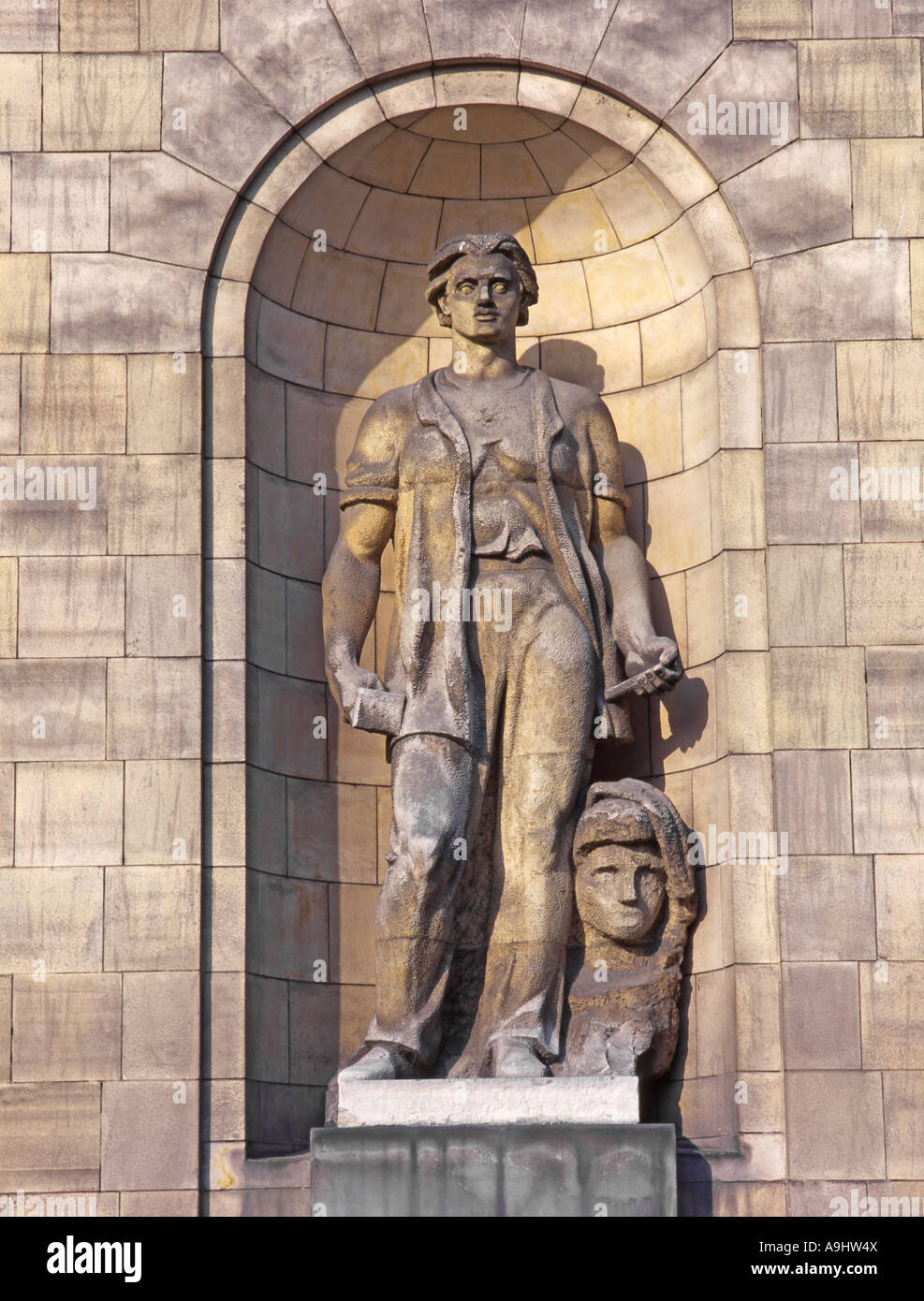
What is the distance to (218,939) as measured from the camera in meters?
11.6

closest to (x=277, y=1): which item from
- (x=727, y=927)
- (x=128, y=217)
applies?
(x=128, y=217)

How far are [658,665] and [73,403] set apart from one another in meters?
3.26

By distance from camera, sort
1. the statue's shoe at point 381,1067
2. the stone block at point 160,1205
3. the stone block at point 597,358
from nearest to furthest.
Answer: the statue's shoe at point 381,1067 → the stone block at point 160,1205 → the stone block at point 597,358

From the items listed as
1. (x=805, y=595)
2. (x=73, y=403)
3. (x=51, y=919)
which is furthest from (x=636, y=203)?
(x=51, y=919)

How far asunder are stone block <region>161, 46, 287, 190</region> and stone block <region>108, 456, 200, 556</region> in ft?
5.15

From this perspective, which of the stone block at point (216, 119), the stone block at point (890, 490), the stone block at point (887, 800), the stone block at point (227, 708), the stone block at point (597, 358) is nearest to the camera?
the stone block at point (887, 800)

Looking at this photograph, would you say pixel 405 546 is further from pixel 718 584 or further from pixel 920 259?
pixel 920 259

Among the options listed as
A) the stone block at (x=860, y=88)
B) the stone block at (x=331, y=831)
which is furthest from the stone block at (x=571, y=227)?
the stone block at (x=331, y=831)

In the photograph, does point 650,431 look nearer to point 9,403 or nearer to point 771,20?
point 771,20

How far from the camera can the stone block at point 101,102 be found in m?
12.4

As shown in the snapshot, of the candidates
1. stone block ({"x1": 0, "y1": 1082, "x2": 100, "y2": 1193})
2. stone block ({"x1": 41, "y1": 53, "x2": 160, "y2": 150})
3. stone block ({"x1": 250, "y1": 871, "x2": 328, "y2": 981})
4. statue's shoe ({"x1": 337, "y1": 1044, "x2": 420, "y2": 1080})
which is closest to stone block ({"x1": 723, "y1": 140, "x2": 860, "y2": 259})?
Result: stone block ({"x1": 41, "y1": 53, "x2": 160, "y2": 150})

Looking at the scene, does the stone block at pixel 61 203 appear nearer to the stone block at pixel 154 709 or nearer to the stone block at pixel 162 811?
the stone block at pixel 154 709

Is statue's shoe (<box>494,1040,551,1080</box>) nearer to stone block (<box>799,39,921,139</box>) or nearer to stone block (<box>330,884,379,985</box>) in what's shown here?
stone block (<box>330,884,379,985</box>)

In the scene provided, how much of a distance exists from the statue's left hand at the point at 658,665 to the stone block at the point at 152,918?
94.9 inches
